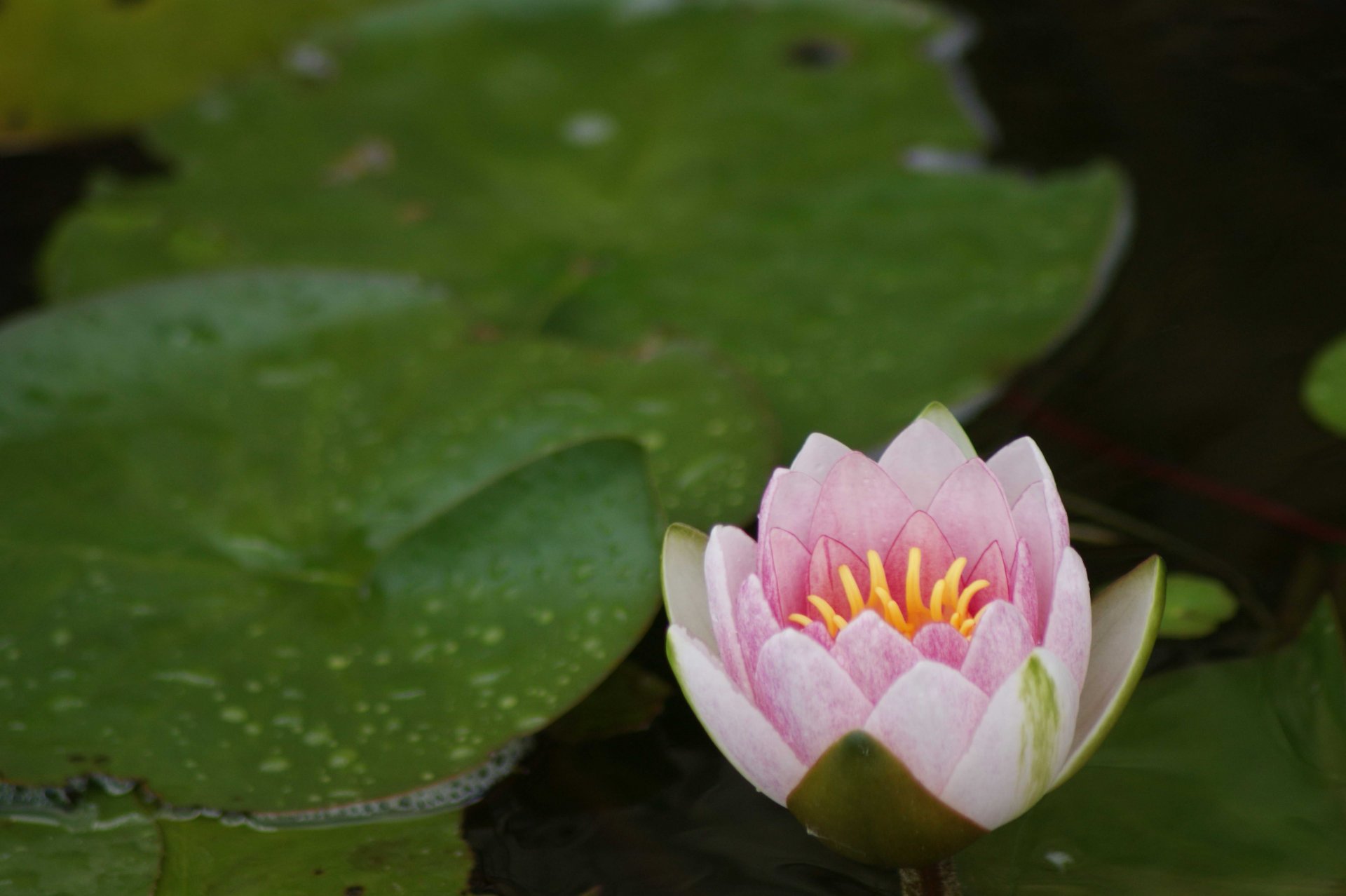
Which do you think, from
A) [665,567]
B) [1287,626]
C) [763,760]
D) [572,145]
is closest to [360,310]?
→ [572,145]

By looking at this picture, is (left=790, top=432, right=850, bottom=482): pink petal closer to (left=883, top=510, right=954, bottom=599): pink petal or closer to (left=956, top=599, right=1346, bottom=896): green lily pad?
(left=883, top=510, right=954, bottom=599): pink petal

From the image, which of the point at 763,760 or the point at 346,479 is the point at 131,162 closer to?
the point at 346,479

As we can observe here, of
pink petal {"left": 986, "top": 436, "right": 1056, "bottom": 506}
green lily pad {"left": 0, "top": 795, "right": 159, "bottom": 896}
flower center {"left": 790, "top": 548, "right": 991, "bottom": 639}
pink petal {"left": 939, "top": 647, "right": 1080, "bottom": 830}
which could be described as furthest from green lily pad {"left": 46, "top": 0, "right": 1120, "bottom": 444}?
green lily pad {"left": 0, "top": 795, "right": 159, "bottom": 896}

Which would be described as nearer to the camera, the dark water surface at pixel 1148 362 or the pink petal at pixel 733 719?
the pink petal at pixel 733 719

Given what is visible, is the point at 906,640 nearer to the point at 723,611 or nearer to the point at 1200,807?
the point at 723,611

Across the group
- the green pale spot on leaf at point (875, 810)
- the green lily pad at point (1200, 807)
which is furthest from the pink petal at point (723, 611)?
the green lily pad at point (1200, 807)

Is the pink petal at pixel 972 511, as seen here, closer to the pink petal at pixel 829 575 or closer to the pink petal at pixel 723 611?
the pink petal at pixel 829 575

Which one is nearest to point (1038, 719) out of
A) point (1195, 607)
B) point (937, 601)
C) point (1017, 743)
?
point (1017, 743)
